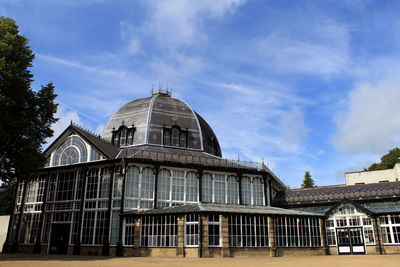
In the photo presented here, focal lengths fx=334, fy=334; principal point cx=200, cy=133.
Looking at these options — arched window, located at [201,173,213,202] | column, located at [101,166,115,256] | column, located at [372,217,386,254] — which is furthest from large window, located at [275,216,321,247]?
column, located at [101,166,115,256]

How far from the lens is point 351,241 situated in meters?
30.8

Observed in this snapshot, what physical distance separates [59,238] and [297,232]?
71.0ft

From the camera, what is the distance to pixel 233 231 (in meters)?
26.2

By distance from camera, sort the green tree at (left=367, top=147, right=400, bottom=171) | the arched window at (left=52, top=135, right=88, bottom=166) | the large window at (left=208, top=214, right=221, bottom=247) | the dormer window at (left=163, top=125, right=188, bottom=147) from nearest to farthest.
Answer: the large window at (left=208, top=214, right=221, bottom=247), the arched window at (left=52, top=135, right=88, bottom=166), the dormer window at (left=163, top=125, right=188, bottom=147), the green tree at (left=367, top=147, right=400, bottom=171)

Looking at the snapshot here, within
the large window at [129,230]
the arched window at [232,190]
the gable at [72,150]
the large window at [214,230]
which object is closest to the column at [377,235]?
the arched window at [232,190]

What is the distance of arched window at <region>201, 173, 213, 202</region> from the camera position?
3216 centimetres

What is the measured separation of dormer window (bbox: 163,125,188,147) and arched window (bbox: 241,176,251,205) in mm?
8231

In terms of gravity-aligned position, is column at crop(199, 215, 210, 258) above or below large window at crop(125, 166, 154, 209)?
below

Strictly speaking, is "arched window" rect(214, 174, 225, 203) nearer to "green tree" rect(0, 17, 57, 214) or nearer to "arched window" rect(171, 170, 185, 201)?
"arched window" rect(171, 170, 185, 201)

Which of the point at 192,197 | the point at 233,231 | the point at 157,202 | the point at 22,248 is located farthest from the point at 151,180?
the point at 22,248

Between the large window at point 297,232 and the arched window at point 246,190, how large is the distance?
562 cm

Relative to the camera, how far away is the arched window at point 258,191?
34234 millimetres

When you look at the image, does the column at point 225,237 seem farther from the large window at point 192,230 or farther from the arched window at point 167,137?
the arched window at point 167,137

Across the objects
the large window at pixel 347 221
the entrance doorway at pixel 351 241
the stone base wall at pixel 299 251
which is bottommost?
the stone base wall at pixel 299 251
